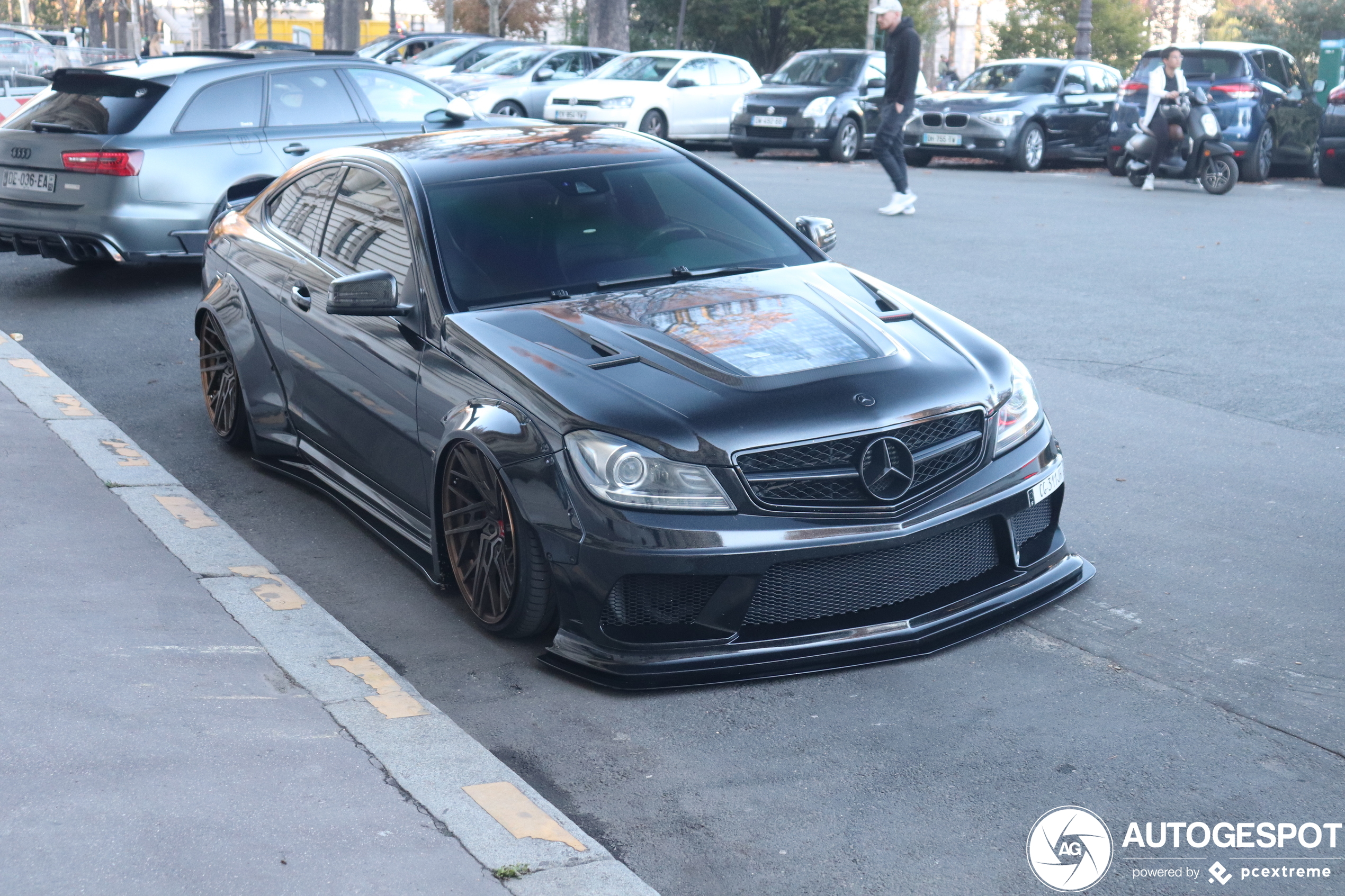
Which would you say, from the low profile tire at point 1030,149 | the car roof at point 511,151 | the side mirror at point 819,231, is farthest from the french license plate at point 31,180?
the low profile tire at point 1030,149

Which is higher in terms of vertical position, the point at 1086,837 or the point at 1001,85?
the point at 1001,85

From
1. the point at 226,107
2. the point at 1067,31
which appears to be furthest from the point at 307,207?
the point at 1067,31

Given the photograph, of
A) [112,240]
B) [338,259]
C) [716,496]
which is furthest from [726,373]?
[112,240]

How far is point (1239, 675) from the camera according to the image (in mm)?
4281

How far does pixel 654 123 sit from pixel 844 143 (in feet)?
10.8

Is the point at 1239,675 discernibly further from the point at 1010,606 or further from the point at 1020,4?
the point at 1020,4

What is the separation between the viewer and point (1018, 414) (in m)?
4.74

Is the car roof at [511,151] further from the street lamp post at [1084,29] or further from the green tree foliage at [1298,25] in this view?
the street lamp post at [1084,29]

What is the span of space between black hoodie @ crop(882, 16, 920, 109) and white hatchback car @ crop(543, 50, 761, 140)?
336 inches

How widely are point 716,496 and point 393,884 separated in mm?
1460

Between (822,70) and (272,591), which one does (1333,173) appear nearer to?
(822,70)

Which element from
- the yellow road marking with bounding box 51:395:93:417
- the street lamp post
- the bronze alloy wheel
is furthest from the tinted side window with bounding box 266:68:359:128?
the street lamp post

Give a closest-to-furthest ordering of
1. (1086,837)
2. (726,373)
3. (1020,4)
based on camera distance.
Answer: (1086,837)
(726,373)
(1020,4)

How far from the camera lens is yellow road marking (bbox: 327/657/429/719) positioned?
4.07 metres
